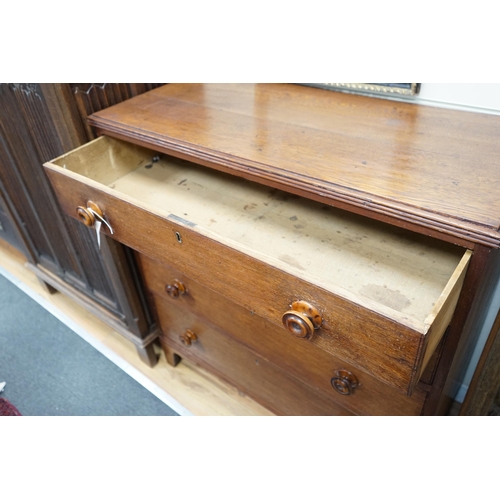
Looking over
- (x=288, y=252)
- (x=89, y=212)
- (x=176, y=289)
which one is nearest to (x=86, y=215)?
(x=89, y=212)

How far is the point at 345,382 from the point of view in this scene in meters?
0.78

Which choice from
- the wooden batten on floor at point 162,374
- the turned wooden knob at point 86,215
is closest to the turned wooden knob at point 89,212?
the turned wooden knob at point 86,215

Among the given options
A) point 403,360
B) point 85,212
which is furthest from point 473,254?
point 85,212

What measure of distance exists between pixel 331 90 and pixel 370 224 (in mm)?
362

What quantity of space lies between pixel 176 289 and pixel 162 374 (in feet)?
1.51

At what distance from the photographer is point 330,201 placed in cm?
63

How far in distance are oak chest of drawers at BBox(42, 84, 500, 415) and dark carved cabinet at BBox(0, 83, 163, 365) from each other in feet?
0.21

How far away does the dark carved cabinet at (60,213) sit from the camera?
2.97 ft

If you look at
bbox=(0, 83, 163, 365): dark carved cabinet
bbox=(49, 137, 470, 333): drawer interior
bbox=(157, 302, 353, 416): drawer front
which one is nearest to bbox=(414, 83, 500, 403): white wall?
bbox=(49, 137, 470, 333): drawer interior

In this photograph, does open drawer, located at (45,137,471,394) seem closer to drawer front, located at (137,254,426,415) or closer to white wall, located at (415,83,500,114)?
Result: drawer front, located at (137,254,426,415)

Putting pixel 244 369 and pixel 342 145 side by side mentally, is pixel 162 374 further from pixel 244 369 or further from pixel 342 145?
pixel 342 145

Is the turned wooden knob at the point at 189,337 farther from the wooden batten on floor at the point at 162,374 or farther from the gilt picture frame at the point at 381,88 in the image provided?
the gilt picture frame at the point at 381,88

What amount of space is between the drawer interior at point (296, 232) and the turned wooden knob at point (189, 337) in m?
0.39

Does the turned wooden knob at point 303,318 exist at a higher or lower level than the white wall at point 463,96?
lower
